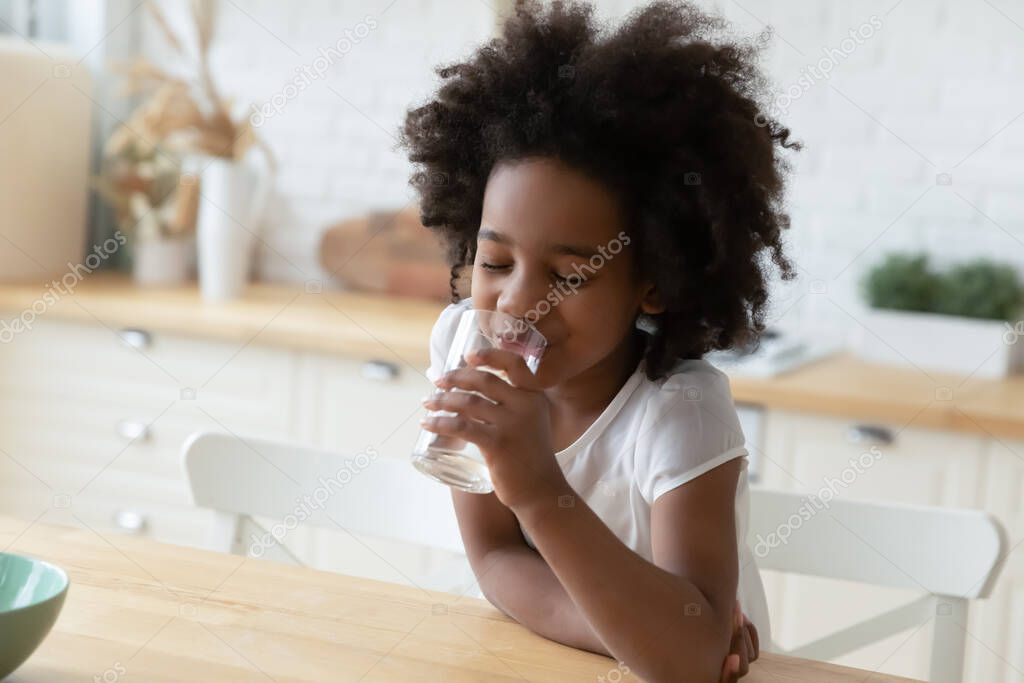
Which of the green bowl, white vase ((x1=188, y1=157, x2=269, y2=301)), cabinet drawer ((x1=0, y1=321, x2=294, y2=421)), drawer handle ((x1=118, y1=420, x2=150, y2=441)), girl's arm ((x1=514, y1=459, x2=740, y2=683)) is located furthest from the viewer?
white vase ((x1=188, y1=157, x2=269, y2=301))

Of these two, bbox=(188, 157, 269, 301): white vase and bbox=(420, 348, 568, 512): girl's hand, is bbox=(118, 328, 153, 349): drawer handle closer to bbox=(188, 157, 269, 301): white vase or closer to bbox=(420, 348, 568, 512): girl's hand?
bbox=(188, 157, 269, 301): white vase

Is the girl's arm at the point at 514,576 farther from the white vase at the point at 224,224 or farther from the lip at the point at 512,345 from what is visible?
the white vase at the point at 224,224

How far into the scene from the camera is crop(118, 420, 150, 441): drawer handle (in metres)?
2.75

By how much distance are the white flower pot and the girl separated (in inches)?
51.8

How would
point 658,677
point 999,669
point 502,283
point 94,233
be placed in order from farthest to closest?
point 94,233, point 999,669, point 502,283, point 658,677

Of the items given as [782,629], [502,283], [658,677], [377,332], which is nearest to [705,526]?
[658,677]

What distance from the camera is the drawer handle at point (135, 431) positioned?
108 inches

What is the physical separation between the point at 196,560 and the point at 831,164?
6.41ft

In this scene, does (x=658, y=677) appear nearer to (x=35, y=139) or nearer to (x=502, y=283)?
(x=502, y=283)

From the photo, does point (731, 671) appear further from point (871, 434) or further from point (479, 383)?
point (871, 434)

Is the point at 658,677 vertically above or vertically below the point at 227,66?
below

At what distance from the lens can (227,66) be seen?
322cm

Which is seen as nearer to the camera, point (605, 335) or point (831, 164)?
point (605, 335)

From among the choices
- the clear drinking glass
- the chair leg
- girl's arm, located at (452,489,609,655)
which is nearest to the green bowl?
the clear drinking glass
